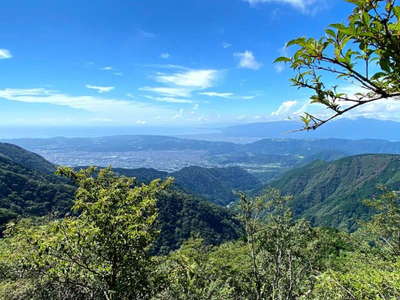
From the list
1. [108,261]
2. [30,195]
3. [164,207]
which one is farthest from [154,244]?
[30,195]

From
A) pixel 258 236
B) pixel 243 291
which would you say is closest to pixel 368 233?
pixel 243 291

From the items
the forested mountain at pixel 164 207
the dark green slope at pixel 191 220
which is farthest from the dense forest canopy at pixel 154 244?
the dark green slope at pixel 191 220

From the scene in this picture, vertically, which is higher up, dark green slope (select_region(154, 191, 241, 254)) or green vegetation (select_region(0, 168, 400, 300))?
green vegetation (select_region(0, 168, 400, 300))

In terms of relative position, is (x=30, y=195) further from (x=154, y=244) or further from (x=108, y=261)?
(x=108, y=261)

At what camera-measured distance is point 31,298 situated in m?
10.2

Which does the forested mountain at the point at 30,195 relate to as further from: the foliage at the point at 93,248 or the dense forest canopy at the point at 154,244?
the foliage at the point at 93,248

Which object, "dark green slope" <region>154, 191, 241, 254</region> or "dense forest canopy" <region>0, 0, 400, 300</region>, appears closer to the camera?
"dense forest canopy" <region>0, 0, 400, 300</region>

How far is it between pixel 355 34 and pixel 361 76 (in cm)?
36

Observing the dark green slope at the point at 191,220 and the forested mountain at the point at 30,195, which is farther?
the dark green slope at the point at 191,220

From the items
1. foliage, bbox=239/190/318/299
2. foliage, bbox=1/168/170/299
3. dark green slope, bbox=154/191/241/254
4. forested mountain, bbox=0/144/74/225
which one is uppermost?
foliage, bbox=1/168/170/299

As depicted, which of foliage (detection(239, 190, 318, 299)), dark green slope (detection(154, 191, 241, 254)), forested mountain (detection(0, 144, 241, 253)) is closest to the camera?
foliage (detection(239, 190, 318, 299))

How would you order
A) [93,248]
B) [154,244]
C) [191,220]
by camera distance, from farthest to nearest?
Result: [191,220]
[154,244]
[93,248]

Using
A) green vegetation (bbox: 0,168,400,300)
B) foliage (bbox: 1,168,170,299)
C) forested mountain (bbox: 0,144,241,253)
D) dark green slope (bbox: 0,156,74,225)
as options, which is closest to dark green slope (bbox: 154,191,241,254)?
forested mountain (bbox: 0,144,241,253)

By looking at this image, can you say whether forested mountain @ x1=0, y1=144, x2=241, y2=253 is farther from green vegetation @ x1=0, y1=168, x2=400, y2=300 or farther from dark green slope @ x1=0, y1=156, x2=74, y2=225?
green vegetation @ x1=0, y1=168, x2=400, y2=300
